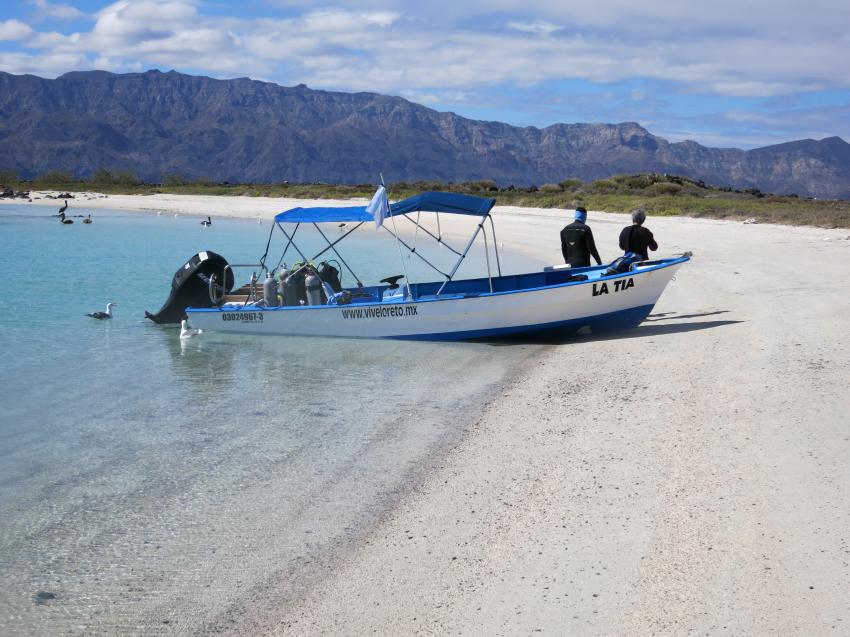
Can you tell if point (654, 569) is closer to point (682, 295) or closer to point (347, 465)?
point (347, 465)

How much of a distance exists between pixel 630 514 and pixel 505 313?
722 centimetres

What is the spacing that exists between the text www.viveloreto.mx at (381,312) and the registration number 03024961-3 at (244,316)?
1.69 m

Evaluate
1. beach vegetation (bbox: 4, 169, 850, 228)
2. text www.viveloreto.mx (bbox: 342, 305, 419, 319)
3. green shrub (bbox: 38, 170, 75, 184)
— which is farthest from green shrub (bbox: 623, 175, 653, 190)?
green shrub (bbox: 38, 170, 75, 184)

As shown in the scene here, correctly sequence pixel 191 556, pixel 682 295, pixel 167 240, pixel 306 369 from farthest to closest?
pixel 167 240, pixel 682 295, pixel 306 369, pixel 191 556

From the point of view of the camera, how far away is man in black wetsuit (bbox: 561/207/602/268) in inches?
563

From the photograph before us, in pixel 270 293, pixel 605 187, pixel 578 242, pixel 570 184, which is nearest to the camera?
pixel 578 242

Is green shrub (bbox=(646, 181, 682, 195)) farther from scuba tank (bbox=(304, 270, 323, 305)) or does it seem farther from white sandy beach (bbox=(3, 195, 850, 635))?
white sandy beach (bbox=(3, 195, 850, 635))

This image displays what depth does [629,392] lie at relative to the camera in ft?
30.7

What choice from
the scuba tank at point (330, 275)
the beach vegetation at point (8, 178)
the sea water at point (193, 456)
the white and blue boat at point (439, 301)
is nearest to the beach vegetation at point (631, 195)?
the beach vegetation at point (8, 178)

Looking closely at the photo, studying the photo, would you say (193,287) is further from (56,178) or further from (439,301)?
(56,178)

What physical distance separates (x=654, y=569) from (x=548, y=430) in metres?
3.12

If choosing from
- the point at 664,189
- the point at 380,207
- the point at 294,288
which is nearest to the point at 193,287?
the point at 294,288

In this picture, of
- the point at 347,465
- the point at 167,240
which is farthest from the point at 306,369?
the point at 167,240

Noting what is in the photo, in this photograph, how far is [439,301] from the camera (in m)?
13.4
